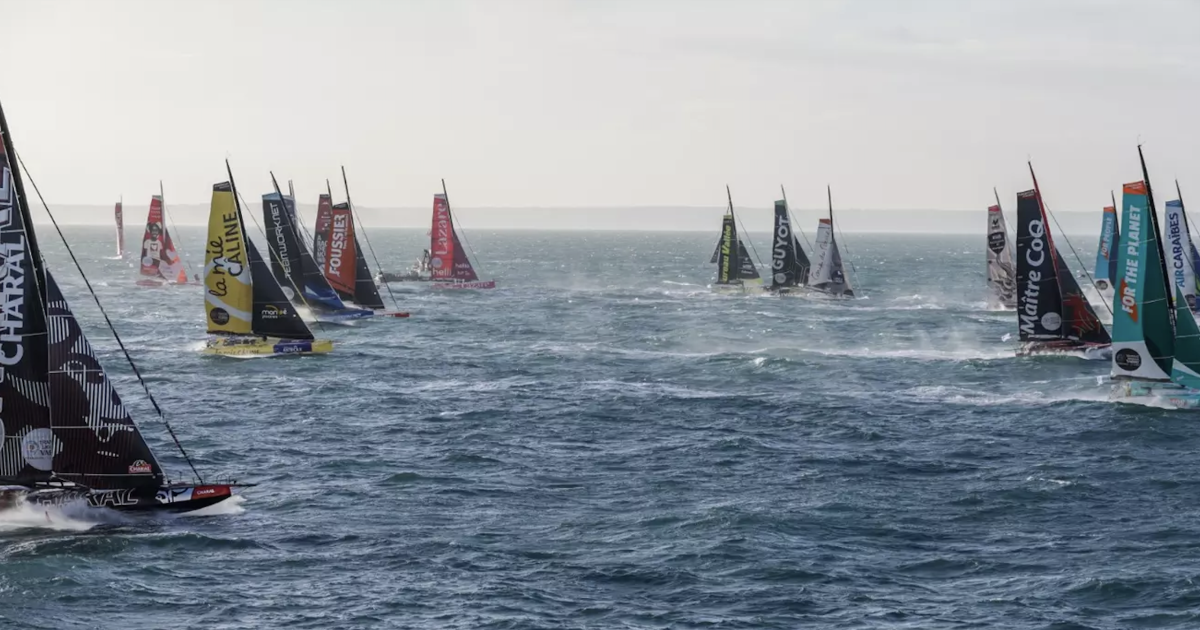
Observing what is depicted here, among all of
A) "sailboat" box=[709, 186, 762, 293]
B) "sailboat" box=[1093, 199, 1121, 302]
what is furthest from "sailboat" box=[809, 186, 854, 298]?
"sailboat" box=[1093, 199, 1121, 302]

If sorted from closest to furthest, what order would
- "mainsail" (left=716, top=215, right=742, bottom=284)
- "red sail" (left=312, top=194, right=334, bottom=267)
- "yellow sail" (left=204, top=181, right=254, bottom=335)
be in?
"yellow sail" (left=204, top=181, right=254, bottom=335)
"red sail" (left=312, top=194, right=334, bottom=267)
"mainsail" (left=716, top=215, right=742, bottom=284)

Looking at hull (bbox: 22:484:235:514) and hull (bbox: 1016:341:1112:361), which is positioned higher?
hull (bbox: 1016:341:1112:361)

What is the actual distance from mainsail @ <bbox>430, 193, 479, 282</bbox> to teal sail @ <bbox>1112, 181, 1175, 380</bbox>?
6981 cm

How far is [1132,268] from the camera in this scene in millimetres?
47781

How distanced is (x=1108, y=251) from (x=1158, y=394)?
120ft

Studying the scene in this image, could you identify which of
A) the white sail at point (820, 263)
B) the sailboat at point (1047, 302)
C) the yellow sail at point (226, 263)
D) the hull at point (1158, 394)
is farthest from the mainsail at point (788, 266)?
the hull at point (1158, 394)

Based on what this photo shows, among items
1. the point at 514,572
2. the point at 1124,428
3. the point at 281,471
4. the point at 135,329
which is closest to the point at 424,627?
the point at 514,572

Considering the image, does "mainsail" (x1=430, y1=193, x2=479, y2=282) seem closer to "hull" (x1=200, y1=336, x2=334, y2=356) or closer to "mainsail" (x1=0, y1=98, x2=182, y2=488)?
"hull" (x1=200, y1=336, x2=334, y2=356)

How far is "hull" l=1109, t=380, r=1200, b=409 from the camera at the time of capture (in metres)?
48.8

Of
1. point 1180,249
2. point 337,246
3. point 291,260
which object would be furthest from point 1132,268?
point 337,246

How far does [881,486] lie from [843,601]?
36.8ft

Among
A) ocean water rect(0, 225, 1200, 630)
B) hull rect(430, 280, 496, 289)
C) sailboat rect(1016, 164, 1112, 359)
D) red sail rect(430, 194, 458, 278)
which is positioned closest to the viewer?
ocean water rect(0, 225, 1200, 630)

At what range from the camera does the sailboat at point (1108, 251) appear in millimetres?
79938

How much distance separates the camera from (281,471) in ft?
130
